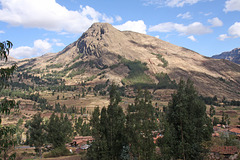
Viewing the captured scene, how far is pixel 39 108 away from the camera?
18975 cm

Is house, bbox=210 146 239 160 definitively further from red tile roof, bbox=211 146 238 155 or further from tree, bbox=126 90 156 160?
tree, bbox=126 90 156 160

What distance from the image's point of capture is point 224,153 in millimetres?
33438

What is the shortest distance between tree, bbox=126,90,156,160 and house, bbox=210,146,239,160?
13437mm

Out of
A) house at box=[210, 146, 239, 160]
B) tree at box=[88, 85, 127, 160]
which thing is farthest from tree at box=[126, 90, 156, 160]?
house at box=[210, 146, 239, 160]

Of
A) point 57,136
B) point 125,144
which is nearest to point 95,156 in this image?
point 125,144

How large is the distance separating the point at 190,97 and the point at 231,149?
11571 millimetres

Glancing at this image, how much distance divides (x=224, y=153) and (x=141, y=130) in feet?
57.9

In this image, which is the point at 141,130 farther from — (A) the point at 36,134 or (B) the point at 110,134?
(A) the point at 36,134

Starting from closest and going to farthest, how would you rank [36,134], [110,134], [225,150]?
[110,134] < [225,150] < [36,134]

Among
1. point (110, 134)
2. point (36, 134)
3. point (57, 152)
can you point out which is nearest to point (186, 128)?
point (110, 134)

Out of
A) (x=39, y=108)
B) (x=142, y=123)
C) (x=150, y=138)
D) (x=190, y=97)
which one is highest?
(x=190, y=97)

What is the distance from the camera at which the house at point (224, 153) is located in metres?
33.0

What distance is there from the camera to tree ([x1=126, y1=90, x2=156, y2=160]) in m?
26.6

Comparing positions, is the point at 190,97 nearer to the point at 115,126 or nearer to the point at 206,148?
the point at 206,148
